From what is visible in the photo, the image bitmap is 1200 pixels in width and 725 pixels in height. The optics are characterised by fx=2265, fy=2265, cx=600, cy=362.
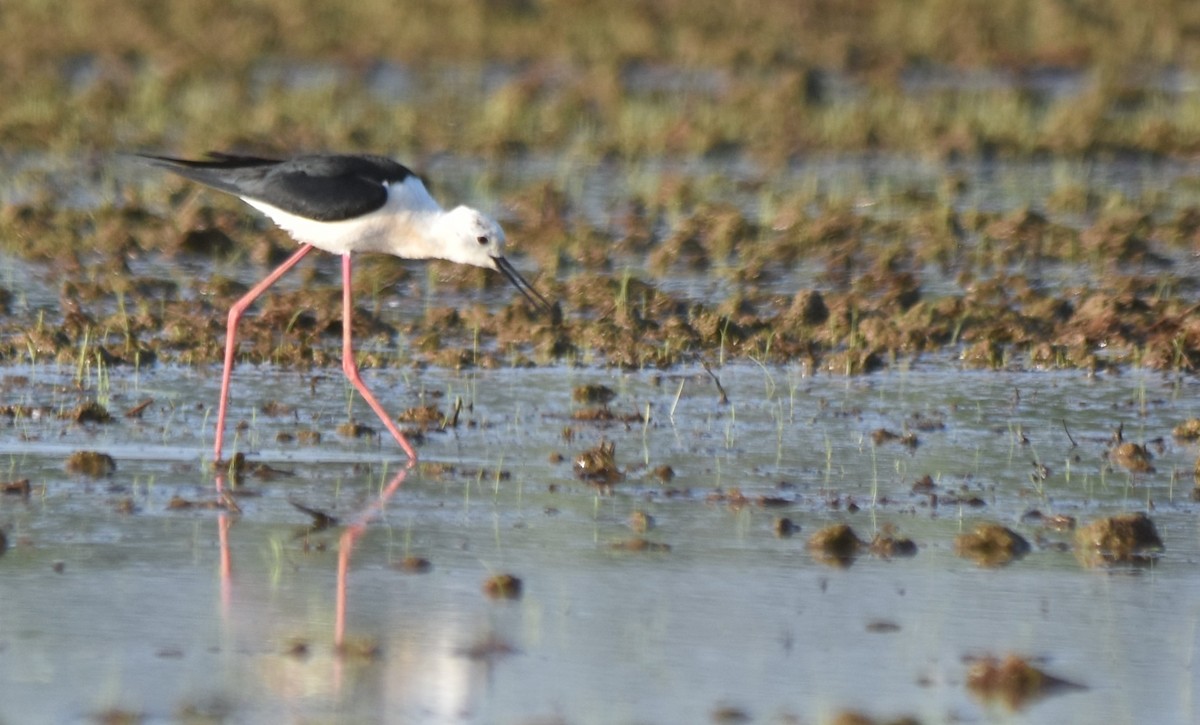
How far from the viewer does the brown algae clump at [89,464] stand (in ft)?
22.3

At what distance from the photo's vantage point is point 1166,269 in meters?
11.0

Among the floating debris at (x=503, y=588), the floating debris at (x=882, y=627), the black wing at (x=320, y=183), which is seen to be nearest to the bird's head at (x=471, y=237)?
the black wing at (x=320, y=183)

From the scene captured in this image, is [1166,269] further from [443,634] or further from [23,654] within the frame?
[23,654]

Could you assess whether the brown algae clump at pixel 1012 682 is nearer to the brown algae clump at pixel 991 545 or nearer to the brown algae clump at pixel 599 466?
the brown algae clump at pixel 991 545

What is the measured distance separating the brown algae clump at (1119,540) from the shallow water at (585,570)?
0.28 feet

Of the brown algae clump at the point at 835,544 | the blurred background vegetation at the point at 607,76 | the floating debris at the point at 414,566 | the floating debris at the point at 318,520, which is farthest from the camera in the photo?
the blurred background vegetation at the point at 607,76

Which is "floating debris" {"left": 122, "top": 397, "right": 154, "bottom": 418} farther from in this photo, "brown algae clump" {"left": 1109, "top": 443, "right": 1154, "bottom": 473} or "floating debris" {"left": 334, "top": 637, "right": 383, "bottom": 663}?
"brown algae clump" {"left": 1109, "top": 443, "right": 1154, "bottom": 473}

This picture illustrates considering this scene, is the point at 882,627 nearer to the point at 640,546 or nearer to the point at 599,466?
the point at 640,546

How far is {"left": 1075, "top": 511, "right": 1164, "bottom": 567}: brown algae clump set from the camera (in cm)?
610

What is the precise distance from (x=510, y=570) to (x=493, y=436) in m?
1.74

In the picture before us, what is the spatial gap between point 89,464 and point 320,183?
4.96 feet

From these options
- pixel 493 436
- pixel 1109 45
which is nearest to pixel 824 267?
pixel 493 436

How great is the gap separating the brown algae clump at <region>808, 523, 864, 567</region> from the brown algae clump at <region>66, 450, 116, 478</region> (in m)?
2.19

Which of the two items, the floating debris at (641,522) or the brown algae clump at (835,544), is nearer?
the brown algae clump at (835,544)
